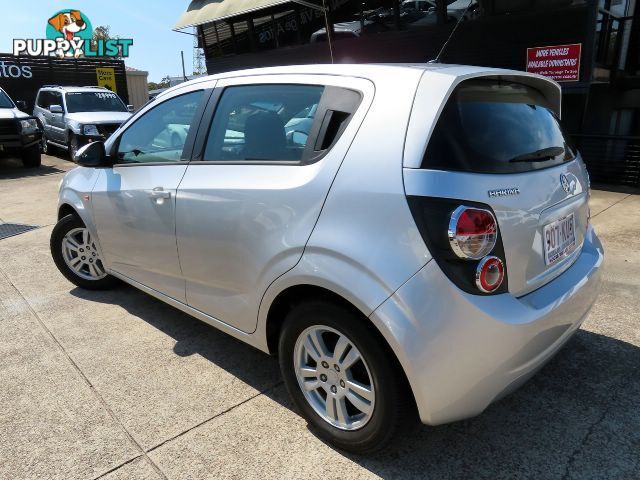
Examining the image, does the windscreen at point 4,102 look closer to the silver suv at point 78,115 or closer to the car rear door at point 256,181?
the silver suv at point 78,115

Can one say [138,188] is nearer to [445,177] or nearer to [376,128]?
[376,128]

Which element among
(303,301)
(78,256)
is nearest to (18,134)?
(78,256)

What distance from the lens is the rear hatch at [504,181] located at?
1794 millimetres

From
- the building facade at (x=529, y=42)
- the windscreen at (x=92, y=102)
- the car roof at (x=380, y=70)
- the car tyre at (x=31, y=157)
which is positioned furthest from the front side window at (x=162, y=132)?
the windscreen at (x=92, y=102)

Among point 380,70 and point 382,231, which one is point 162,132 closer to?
point 380,70

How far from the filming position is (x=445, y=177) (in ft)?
5.94

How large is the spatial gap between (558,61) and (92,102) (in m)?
10.8

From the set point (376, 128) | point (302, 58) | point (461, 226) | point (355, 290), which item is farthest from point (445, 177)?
point (302, 58)

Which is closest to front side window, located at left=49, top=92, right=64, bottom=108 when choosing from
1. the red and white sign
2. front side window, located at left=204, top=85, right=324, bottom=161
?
the red and white sign

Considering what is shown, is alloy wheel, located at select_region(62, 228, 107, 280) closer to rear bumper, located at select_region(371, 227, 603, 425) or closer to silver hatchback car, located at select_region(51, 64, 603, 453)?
silver hatchback car, located at select_region(51, 64, 603, 453)

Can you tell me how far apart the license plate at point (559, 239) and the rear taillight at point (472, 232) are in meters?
0.39

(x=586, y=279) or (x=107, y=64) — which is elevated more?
(x=107, y=64)

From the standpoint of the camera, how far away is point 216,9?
538 inches

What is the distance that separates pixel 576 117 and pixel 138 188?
8.41 metres
